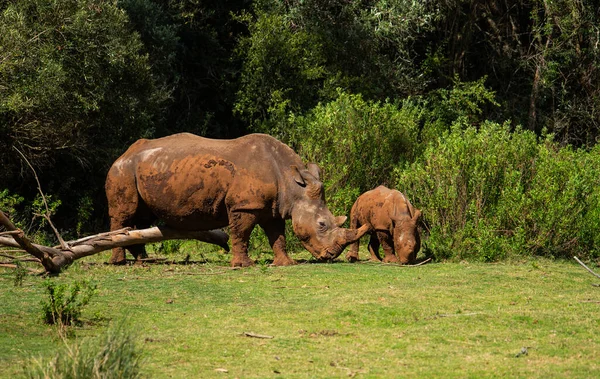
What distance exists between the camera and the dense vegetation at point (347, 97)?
16.2 metres

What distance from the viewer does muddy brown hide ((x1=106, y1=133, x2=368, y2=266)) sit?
13953mm

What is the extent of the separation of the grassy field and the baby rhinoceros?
0.94 metres

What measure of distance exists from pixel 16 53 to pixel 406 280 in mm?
8720

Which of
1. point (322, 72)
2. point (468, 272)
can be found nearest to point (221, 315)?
point (468, 272)

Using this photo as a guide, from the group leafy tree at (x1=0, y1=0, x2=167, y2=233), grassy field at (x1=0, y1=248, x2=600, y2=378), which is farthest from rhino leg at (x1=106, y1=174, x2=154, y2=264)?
leafy tree at (x1=0, y1=0, x2=167, y2=233)

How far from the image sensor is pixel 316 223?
14055 mm

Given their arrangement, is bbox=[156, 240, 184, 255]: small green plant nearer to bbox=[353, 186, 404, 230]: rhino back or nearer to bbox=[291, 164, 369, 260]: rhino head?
bbox=[353, 186, 404, 230]: rhino back

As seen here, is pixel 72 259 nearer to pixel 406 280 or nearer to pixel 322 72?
pixel 406 280

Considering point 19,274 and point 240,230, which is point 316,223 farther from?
point 19,274

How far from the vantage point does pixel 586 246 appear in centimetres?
1647

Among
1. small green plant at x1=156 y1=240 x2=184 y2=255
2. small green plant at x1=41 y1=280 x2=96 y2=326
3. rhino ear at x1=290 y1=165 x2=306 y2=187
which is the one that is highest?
rhino ear at x1=290 y1=165 x2=306 y2=187

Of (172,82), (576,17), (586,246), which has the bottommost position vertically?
(586,246)

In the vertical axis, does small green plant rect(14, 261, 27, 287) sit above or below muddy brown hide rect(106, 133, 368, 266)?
below

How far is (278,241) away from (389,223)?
1.80 meters
